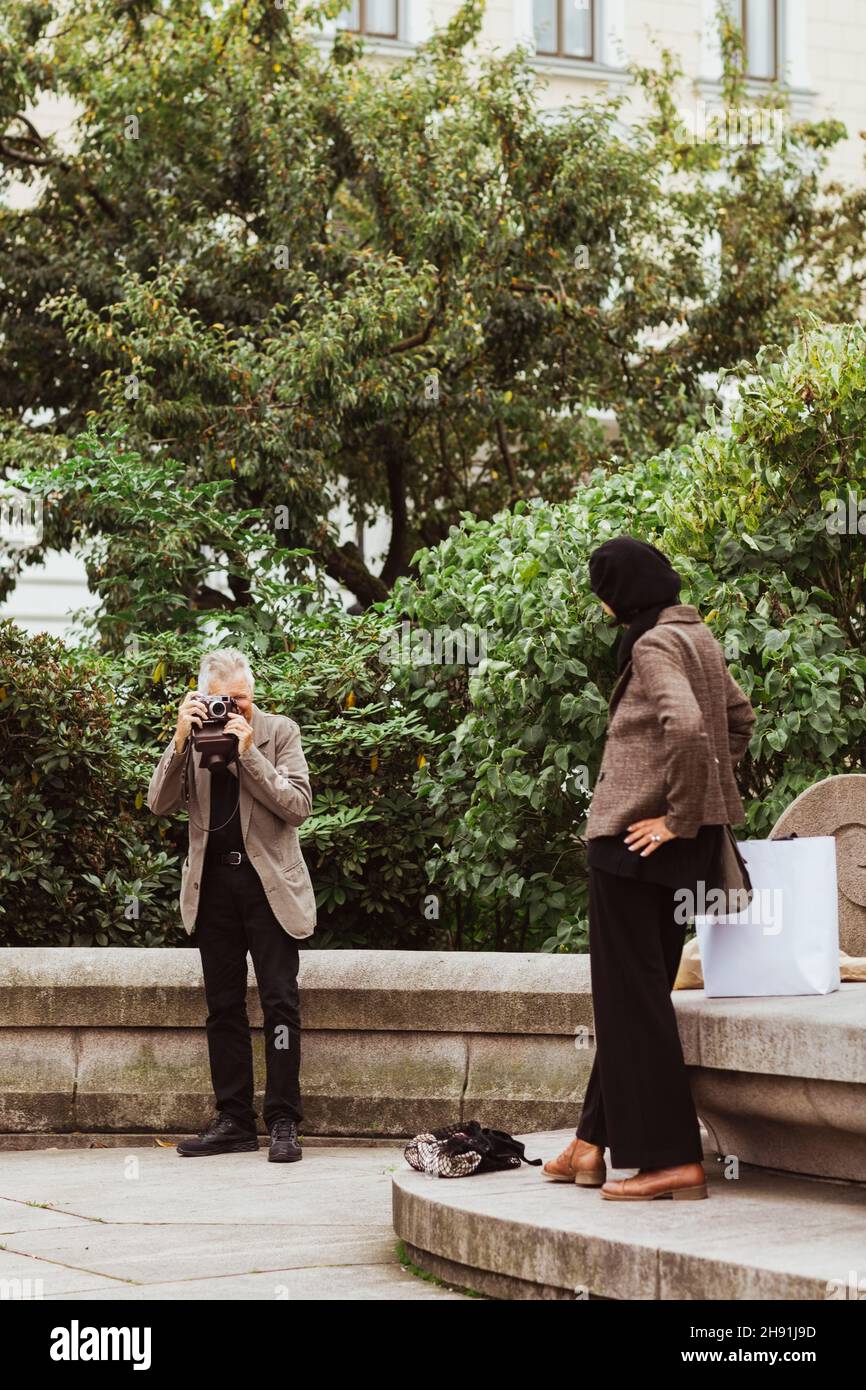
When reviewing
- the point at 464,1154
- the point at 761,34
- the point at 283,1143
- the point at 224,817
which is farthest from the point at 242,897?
the point at 761,34

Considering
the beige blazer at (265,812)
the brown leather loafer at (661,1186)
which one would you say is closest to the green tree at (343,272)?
the beige blazer at (265,812)

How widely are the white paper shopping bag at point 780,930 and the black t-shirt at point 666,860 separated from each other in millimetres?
170

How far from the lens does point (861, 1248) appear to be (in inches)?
162

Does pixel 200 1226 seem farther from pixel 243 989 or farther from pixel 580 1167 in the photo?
pixel 243 989

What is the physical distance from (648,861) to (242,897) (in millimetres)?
Answer: 2549

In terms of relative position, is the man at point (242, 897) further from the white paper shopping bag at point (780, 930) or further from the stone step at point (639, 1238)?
the white paper shopping bag at point (780, 930)

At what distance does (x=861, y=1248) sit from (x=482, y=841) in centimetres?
388

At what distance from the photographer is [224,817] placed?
688cm

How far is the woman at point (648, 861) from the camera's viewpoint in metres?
4.62

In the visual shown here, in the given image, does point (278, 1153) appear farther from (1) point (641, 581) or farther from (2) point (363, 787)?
(1) point (641, 581)

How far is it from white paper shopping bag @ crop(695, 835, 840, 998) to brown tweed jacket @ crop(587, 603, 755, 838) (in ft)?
0.80

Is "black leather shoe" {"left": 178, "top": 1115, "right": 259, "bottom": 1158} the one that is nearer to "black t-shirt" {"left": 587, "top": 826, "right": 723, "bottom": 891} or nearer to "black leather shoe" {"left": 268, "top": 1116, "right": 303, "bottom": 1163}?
"black leather shoe" {"left": 268, "top": 1116, "right": 303, "bottom": 1163}

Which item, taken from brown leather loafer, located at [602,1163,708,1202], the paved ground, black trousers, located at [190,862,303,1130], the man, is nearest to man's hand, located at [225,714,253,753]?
the man
